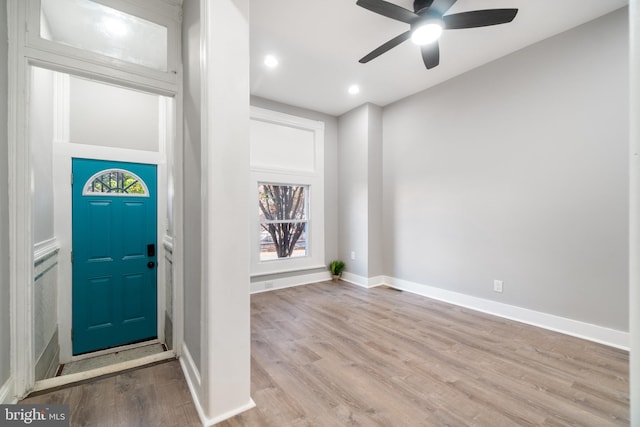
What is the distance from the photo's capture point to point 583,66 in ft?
8.66

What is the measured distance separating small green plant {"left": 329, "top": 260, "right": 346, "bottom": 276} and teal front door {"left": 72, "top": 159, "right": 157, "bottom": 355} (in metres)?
2.67

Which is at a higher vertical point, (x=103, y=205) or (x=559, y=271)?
(x=103, y=205)

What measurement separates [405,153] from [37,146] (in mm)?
4177

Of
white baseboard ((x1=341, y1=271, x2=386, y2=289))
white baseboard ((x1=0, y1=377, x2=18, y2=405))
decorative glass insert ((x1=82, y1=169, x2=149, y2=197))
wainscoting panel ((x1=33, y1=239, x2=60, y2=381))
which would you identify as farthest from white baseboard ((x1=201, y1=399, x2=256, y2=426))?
white baseboard ((x1=341, y1=271, x2=386, y2=289))

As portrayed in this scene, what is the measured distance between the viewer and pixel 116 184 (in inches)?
125

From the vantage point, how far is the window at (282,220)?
14.4 feet

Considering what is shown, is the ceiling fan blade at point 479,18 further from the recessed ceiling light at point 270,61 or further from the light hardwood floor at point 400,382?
the light hardwood floor at point 400,382

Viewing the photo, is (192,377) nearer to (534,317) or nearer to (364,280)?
(364,280)

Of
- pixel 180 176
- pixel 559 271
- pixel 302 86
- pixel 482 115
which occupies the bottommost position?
pixel 559 271

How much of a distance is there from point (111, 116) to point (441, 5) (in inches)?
138

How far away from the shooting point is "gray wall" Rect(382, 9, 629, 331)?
2.50 metres

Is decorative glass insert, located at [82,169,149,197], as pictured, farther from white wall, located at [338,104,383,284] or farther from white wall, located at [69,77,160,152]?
white wall, located at [338,104,383,284]

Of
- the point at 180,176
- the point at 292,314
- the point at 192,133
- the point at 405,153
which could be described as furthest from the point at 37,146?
the point at 405,153

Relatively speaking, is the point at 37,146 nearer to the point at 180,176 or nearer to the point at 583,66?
the point at 180,176
